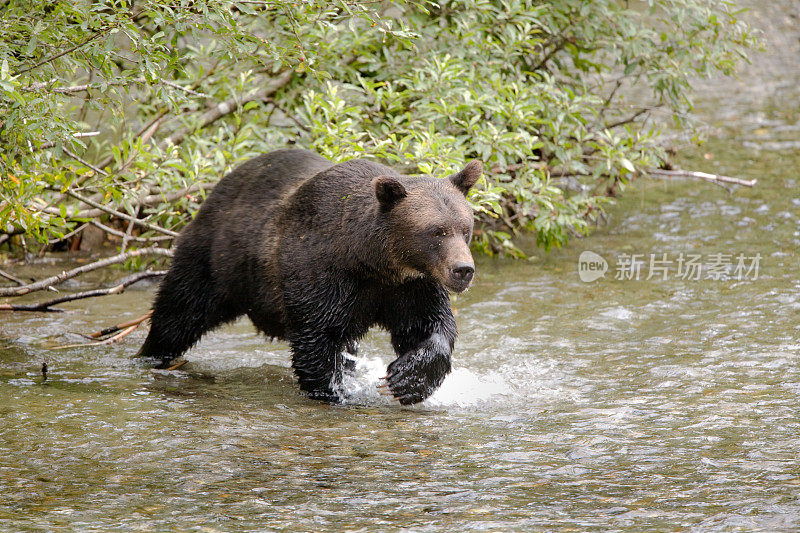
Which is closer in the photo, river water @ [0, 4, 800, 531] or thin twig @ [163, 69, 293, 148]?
river water @ [0, 4, 800, 531]

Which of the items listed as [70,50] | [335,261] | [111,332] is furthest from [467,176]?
[111,332]

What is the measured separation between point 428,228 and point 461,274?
0.36m

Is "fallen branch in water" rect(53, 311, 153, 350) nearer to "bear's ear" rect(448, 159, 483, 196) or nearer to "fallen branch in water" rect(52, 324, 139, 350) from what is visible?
"fallen branch in water" rect(52, 324, 139, 350)

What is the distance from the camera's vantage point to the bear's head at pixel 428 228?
5566 mm

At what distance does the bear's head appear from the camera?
219 inches

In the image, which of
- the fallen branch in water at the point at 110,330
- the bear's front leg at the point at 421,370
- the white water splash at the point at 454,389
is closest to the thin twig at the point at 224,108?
the fallen branch in water at the point at 110,330

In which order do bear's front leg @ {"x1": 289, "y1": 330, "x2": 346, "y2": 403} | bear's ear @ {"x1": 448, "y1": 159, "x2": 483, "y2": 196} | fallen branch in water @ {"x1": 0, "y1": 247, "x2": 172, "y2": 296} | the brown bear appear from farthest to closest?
fallen branch in water @ {"x1": 0, "y1": 247, "x2": 172, "y2": 296}, bear's front leg @ {"x1": 289, "y1": 330, "x2": 346, "y2": 403}, bear's ear @ {"x1": 448, "y1": 159, "x2": 483, "y2": 196}, the brown bear

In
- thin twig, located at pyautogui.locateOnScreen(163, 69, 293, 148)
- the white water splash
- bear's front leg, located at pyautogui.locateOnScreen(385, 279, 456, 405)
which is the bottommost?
the white water splash

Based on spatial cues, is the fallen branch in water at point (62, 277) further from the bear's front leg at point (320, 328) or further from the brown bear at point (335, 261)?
the bear's front leg at point (320, 328)

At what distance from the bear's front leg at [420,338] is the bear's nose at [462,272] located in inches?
22.6

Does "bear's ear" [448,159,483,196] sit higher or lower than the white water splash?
higher

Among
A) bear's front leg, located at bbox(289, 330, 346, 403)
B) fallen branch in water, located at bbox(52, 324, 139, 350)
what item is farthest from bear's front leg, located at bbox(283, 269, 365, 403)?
fallen branch in water, located at bbox(52, 324, 139, 350)

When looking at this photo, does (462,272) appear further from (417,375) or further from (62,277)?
(62,277)

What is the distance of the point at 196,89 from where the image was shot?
9.88m
